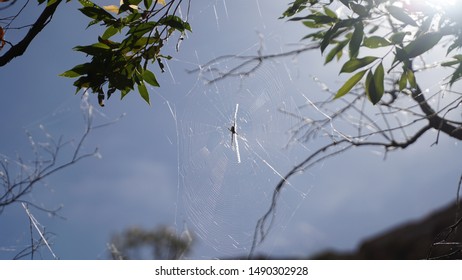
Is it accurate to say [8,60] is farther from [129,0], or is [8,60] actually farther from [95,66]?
[129,0]

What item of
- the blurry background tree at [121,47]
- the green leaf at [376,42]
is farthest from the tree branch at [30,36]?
the green leaf at [376,42]

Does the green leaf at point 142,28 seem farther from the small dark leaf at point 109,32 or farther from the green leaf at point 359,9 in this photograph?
the green leaf at point 359,9

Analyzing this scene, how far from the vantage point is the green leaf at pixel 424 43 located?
57.5 inches

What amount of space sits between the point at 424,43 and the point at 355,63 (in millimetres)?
257

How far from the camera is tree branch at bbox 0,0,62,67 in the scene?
151 centimetres

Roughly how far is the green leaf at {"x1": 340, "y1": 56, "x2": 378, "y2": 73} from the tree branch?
96cm

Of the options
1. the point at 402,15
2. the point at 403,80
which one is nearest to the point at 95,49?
the point at 402,15

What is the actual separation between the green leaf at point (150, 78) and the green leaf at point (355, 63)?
0.67 meters

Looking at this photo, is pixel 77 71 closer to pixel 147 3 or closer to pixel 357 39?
pixel 147 3

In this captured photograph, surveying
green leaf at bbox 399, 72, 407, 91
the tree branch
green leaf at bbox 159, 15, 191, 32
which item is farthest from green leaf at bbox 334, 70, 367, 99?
the tree branch

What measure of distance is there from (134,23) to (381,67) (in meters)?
0.87

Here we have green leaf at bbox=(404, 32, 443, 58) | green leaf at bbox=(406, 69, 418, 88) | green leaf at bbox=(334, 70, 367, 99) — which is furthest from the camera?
green leaf at bbox=(406, 69, 418, 88)

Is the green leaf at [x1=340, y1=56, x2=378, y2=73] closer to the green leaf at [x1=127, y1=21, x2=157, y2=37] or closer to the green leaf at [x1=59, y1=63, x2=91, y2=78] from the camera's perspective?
the green leaf at [x1=127, y1=21, x2=157, y2=37]
